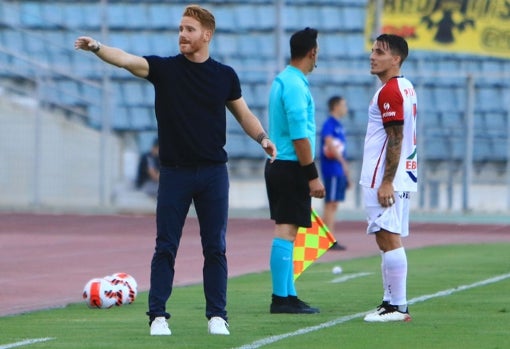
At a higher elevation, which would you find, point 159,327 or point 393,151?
point 393,151

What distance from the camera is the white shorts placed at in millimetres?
9695

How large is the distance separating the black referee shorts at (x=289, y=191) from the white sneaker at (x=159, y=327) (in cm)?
192

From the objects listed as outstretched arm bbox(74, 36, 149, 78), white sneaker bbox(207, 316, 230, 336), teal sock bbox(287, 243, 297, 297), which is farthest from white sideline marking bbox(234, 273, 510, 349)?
outstretched arm bbox(74, 36, 149, 78)

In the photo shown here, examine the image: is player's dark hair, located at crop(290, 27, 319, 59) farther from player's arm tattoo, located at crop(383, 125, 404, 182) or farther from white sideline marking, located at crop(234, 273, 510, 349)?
white sideline marking, located at crop(234, 273, 510, 349)

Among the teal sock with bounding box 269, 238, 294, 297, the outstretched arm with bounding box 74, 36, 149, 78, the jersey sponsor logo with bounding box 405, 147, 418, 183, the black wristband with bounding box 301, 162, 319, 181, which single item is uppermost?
the outstretched arm with bounding box 74, 36, 149, 78

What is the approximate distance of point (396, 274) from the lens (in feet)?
32.2

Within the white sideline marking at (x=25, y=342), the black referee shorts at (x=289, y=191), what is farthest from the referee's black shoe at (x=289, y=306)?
the white sideline marking at (x=25, y=342)

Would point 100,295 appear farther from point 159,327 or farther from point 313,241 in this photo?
point 159,327

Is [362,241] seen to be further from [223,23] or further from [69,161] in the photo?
[223,23]

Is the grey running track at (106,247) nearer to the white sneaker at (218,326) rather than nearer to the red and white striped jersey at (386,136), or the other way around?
the white sneaker at (218,326)

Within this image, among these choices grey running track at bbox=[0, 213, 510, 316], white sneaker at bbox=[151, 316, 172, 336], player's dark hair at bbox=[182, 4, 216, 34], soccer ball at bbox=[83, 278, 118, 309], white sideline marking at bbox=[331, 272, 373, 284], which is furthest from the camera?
→ white sideline marking at bbox=[331, 272, 373, 284]

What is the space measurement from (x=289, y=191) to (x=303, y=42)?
3.49 feet

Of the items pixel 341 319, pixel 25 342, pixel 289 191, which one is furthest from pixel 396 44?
pixel 25 342

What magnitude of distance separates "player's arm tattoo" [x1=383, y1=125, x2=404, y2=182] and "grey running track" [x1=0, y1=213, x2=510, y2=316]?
309 cm
